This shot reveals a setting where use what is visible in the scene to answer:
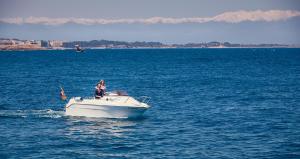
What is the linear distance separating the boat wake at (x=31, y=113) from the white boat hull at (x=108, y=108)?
1873 millimetres

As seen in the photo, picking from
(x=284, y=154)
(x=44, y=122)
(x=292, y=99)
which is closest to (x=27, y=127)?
(x=44, y=122)

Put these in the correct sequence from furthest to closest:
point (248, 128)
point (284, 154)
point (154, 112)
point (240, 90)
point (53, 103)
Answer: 1. point (240, 90)
2. point (53, 103)
3. point (154, 112)
4. point (248, 128)
5. point (284, 154)

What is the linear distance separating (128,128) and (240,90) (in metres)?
28.3

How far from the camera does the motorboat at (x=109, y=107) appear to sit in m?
38.6

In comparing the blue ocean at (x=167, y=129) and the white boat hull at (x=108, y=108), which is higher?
the white boat hull at (x=108, y=108)

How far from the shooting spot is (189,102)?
165 feet

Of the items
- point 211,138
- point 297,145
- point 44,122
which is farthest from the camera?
point 44,122

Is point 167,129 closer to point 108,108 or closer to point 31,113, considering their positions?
point 108,108

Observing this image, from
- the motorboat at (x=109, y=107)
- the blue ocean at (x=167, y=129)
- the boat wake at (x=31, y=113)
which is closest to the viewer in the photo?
the blue ocean at (x=167, y=129)

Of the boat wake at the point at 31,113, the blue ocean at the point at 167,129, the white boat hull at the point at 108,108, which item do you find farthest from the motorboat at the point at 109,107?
the boat wake at the point at 31,113

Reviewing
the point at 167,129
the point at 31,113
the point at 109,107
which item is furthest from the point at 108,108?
the point at 31,113

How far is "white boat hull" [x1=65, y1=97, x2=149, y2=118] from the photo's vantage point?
38562 millimetres

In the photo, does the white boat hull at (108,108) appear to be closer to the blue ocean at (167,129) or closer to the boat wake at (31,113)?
the blue ocean at (167,129)

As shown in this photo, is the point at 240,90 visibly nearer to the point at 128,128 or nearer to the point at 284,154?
the point at 128,128
